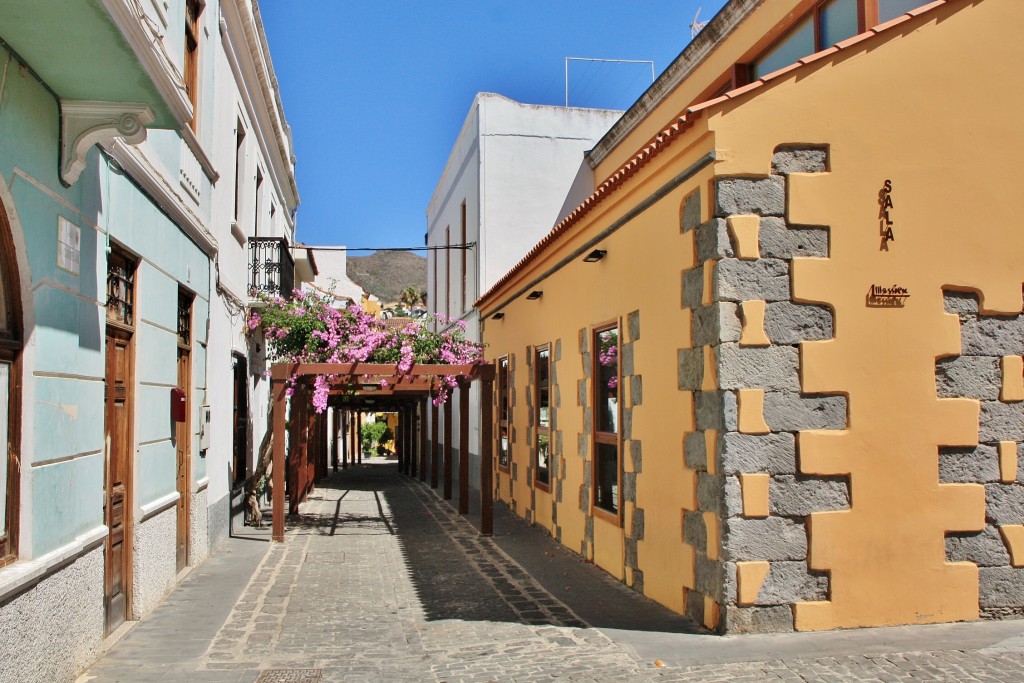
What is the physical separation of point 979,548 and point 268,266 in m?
10.5

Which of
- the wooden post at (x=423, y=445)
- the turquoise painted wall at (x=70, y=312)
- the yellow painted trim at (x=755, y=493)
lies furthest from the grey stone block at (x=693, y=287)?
the wooden post at (x=423, y=445)

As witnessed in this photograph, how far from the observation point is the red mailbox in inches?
315

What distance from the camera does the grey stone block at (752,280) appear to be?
597 cm

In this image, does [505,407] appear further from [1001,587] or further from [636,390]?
[1001,587]

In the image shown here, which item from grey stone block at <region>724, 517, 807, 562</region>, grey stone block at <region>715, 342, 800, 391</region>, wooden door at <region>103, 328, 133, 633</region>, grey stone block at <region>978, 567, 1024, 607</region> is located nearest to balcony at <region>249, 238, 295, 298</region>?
wooden door at <region>103, 328, 133, 633</region>

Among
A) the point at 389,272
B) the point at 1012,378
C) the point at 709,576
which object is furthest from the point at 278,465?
the point at 389,272

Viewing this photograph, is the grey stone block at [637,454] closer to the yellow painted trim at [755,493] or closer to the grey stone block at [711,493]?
the grey stone block at [711,493]

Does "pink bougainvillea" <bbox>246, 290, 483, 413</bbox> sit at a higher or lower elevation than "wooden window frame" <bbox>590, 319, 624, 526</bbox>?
higher

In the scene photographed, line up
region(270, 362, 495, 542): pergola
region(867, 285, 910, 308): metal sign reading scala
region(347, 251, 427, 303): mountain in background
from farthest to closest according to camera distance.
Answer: region(347, 251, 427, 303): mountain in background, region(270, 362, 495, 542): pergola, region(867, 285, 910, 308): metal sign reading scala

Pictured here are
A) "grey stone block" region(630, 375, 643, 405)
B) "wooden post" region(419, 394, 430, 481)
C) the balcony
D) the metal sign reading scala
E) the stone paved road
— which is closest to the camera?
the stone paved road

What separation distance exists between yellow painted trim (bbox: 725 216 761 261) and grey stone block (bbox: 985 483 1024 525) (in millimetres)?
2267

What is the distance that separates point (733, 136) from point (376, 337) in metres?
6.89

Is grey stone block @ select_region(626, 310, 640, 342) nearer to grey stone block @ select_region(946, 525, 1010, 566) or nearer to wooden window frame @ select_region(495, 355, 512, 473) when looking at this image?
grey stone block @ select_region(946, 525, 1010, 566)

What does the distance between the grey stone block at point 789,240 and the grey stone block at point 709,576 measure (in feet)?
6.70
